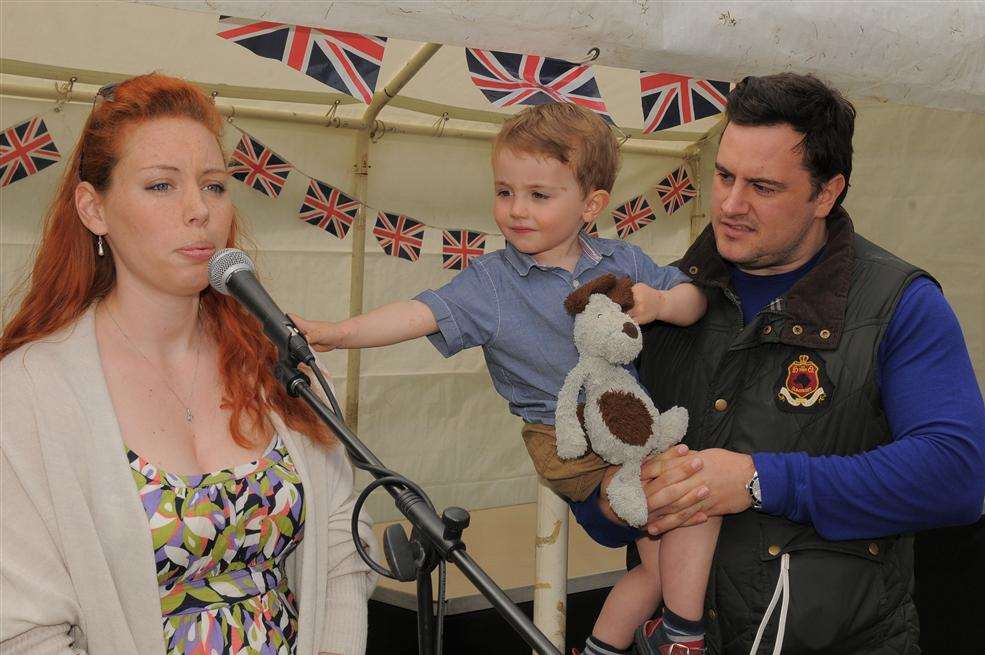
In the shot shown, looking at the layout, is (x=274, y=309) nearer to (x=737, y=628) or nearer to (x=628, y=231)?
(x=737, y=628)

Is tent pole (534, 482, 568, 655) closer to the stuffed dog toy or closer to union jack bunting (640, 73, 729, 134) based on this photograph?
the stuffed dog toy

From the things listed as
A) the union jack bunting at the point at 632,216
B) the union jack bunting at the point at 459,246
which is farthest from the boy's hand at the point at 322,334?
the union jack bunting at the point at 632,216

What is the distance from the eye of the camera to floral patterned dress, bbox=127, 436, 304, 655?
5.68 feet

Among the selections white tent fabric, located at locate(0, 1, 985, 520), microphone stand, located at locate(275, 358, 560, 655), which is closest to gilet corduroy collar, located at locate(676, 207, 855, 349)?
microphone stand, located at locate(275, 358, 560, 655)

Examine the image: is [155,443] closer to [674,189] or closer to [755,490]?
[755,490]

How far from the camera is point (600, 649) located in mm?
2246

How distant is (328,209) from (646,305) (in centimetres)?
278

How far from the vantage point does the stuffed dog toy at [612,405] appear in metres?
1.96

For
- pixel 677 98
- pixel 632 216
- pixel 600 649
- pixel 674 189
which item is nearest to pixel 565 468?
pixel 600 649

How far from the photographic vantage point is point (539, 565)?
2732mm

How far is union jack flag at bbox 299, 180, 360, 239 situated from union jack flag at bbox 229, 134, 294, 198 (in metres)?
0.16

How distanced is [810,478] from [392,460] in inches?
137

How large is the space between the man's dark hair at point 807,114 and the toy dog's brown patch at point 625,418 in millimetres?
619

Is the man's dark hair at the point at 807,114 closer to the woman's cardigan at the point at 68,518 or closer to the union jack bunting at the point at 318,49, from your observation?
the union jack bunting at the point at 318,49
